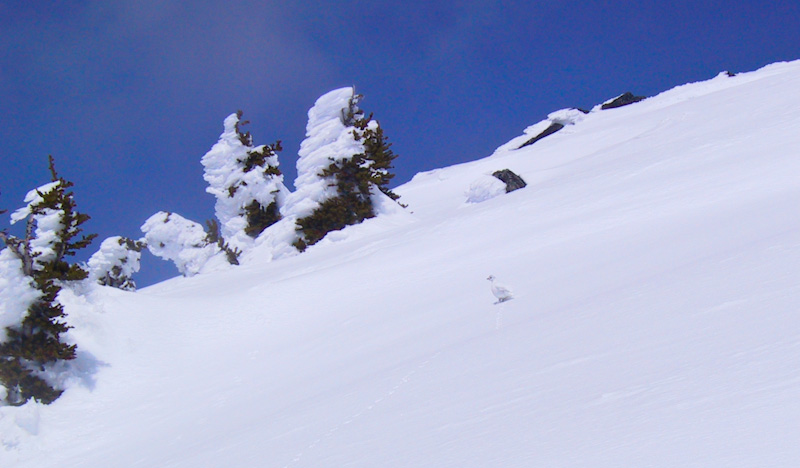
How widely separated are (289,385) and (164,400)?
3224 mm

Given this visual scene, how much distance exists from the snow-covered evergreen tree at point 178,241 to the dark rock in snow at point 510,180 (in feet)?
54.8

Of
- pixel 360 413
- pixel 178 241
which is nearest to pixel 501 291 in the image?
pixel 360 413

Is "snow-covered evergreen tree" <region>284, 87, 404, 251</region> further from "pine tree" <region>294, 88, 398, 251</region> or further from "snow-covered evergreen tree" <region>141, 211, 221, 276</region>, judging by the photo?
"snow-covered evergreen tree" <region>141, 211, 221, 276</region>

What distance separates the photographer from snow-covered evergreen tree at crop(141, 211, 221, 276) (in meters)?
31.9

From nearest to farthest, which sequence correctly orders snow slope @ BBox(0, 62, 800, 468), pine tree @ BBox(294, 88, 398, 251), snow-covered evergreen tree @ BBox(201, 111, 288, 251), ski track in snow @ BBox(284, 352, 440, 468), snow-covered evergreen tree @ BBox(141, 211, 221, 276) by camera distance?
snow slope @ BBox(0, 62, 800, 468), ski track in snow @ BBox(284, 352, 440, 468), pine tree @ BBox(294, 88, 398, 251), snow-covered evergreen tree @ BBox(201, 111, 288, 251), snow-covered evergreen tree @ BBox(141, 211, 221, 276)

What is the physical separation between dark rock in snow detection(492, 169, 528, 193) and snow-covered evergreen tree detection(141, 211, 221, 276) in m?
16.7

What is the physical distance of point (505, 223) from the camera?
1433cm

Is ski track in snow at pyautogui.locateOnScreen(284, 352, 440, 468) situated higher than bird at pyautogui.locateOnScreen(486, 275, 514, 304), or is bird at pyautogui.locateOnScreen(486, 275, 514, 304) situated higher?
bird at pyautogui.locateOnScreen(486, 275, 514, 304)

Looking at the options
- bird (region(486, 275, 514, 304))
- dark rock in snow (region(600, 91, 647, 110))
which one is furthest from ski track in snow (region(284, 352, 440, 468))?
dark rock in snow (region(600, 91, 647, 110))

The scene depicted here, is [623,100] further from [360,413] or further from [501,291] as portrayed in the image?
[360,413]

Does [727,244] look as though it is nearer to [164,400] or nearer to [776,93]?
[164,400]

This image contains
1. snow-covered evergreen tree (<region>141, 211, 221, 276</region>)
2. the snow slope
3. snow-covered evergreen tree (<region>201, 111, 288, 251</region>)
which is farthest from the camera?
snow-covered evergreen tree (<region>141, 211, 221, 276</region>)

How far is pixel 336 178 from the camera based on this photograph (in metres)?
23.1

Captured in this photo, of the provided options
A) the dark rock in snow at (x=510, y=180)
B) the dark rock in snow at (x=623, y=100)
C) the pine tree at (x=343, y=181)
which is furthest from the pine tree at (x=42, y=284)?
the dark rock in snow at (x=623, y=100)
